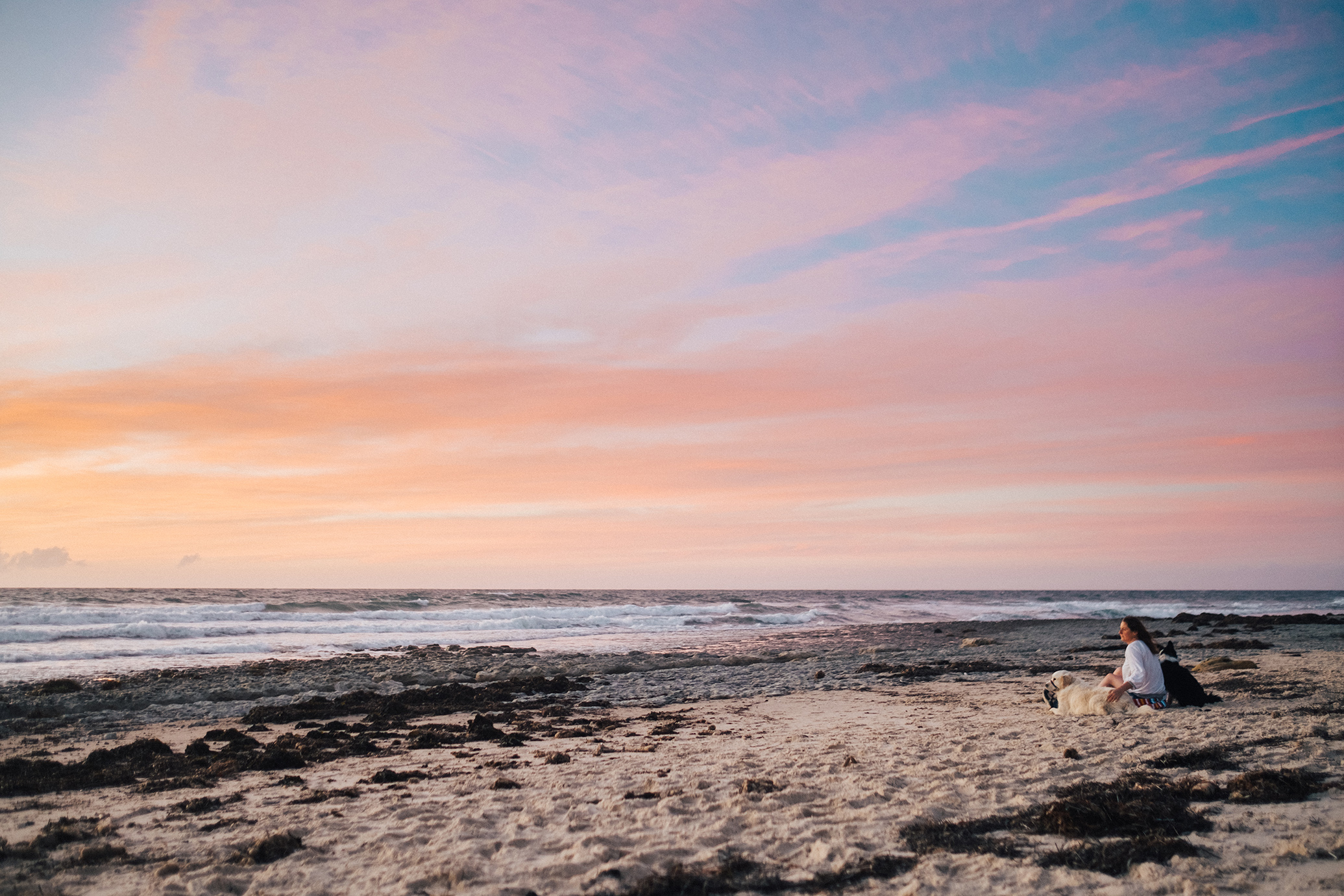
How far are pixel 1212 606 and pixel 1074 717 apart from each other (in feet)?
206

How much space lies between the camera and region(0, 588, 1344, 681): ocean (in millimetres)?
20812

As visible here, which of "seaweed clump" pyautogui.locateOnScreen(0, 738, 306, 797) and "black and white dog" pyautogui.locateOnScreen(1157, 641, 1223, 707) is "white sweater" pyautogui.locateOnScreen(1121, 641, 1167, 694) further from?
"seaweed clump" pyautogui.locateOnScreen(0, 738, 306, 797)

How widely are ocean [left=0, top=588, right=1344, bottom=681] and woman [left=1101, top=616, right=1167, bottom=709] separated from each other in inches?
630

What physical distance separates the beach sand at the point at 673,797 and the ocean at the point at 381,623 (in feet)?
32.0

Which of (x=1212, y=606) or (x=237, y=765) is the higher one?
(x=237, y=765)

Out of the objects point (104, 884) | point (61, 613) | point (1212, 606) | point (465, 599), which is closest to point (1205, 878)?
point (104, 884)

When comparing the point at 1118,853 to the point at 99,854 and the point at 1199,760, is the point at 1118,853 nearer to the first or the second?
the point at 1199,760

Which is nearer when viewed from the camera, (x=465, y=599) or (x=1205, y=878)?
(x=1205, y=878)

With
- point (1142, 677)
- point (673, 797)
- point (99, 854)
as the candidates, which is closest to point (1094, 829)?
point (673, 797)

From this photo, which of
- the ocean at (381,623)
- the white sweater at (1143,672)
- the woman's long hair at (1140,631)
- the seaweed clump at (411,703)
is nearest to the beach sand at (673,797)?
the seaweed clump at (411,703)

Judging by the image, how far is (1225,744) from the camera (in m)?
7.29

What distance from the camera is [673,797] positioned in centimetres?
616

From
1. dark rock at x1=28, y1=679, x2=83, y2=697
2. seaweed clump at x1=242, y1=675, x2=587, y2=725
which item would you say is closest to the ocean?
dark rock at x1=28, y1=679, x2=83, y2=697

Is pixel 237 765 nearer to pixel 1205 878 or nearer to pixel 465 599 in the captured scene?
pixel 1205 878
